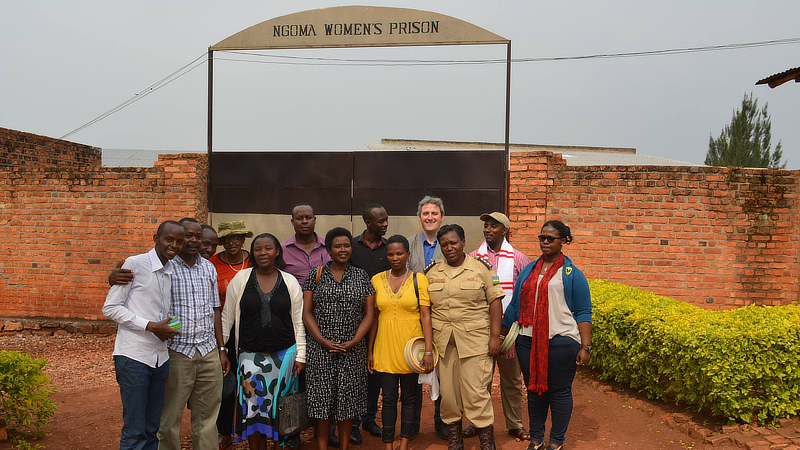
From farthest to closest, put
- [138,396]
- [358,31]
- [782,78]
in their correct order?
[358,31] < [782,78] < [138,396]

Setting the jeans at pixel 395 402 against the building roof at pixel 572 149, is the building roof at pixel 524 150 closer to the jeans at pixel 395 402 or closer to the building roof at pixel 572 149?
the building roof at pixel 572 149

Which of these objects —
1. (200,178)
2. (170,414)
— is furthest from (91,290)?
(170,414)

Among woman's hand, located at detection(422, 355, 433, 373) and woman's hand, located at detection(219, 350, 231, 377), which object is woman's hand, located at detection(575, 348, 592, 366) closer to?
woman's hand, located at detection(422, 355, 433, 373)

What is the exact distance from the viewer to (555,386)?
12.6 feet

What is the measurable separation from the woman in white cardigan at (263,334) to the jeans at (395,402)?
0.58 m

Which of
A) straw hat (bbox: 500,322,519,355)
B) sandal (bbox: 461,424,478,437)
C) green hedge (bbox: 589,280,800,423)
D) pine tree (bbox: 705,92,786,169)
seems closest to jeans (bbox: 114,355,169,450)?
straw hat (bbox: 500,322,519,355)

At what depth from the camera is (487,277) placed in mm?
3848

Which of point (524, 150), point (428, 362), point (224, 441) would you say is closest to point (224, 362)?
point (224, 441)

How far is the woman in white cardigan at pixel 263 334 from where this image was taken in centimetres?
365

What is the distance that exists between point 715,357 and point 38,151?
952cm

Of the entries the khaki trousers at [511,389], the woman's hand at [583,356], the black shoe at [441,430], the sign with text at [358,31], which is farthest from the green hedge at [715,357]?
the sign with text at [358,31]

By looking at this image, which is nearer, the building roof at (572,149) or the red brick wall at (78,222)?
the red brick wall at (78,222)

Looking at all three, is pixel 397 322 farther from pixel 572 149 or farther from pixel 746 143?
pixel 746 143

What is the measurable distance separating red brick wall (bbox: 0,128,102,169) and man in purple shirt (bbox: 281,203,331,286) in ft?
19.6
